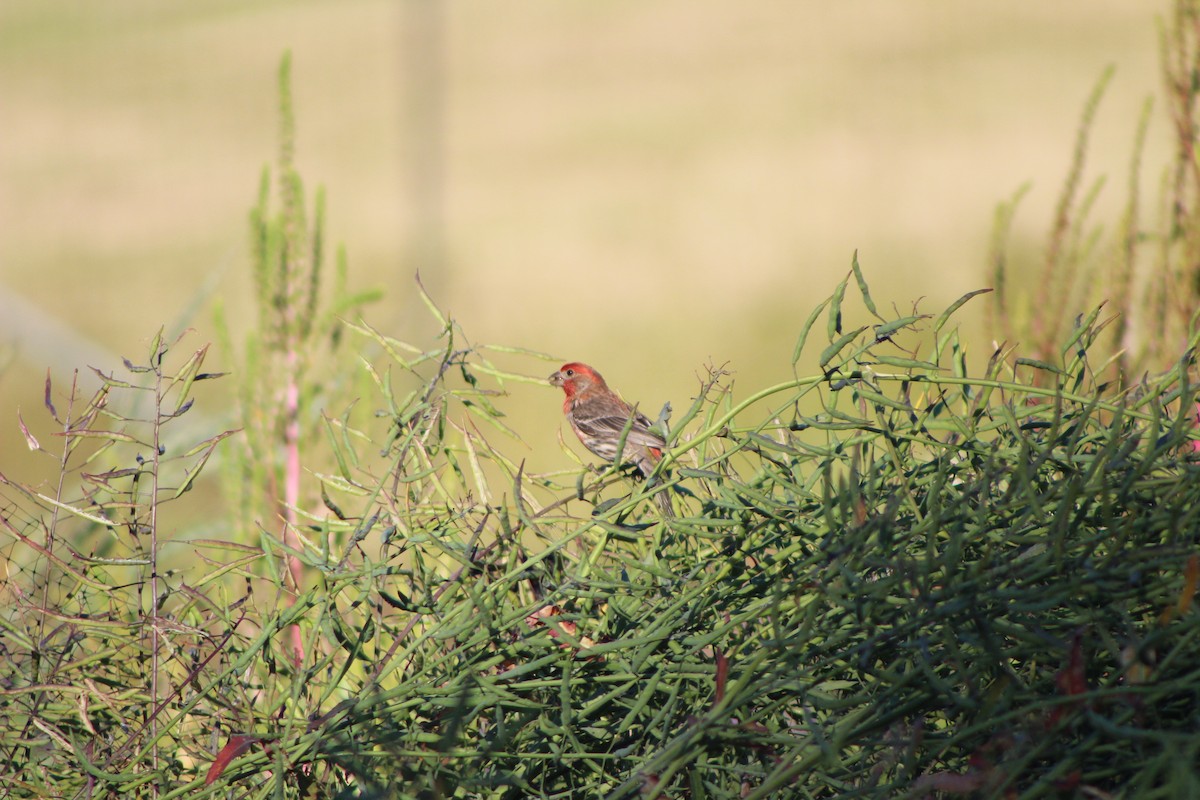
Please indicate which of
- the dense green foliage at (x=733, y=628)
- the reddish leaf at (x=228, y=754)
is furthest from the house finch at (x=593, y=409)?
the reddish leaf at (x=228, y=754)

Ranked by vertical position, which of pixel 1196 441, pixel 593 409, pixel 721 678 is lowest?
pixel 721 678

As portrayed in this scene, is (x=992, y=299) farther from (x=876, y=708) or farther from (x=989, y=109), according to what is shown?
(x=876, y=708)

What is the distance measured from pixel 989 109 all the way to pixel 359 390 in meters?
1.16

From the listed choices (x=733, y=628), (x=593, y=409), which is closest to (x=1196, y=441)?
(x=733, y=628)

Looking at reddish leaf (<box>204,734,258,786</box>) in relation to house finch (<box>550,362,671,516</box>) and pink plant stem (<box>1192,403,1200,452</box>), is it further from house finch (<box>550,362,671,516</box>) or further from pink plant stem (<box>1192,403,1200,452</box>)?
house finch (<box>550,362,671,516</box>)

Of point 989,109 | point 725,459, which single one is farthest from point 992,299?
point 725,459

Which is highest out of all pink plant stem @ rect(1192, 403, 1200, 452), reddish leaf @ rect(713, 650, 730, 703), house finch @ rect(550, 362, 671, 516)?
house finch @ rect(550, 362, 671, 516)

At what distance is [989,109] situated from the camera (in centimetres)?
200

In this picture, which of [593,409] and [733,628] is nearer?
[733,628]

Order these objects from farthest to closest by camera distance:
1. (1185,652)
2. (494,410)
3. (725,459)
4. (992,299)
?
(992,299)
(494,410)
(725,459)
(1185,652)

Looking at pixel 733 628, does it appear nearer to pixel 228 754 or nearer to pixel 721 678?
pixel 721 678

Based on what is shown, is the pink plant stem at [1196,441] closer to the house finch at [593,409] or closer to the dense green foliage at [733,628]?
the dense green foliage at [733,628]

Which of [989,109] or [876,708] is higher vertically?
[989,109]

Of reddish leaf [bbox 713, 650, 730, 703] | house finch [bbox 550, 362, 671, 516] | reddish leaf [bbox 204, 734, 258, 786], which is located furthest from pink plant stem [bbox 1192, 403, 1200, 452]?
house finch [bbox 550, 362, 671, 516]
